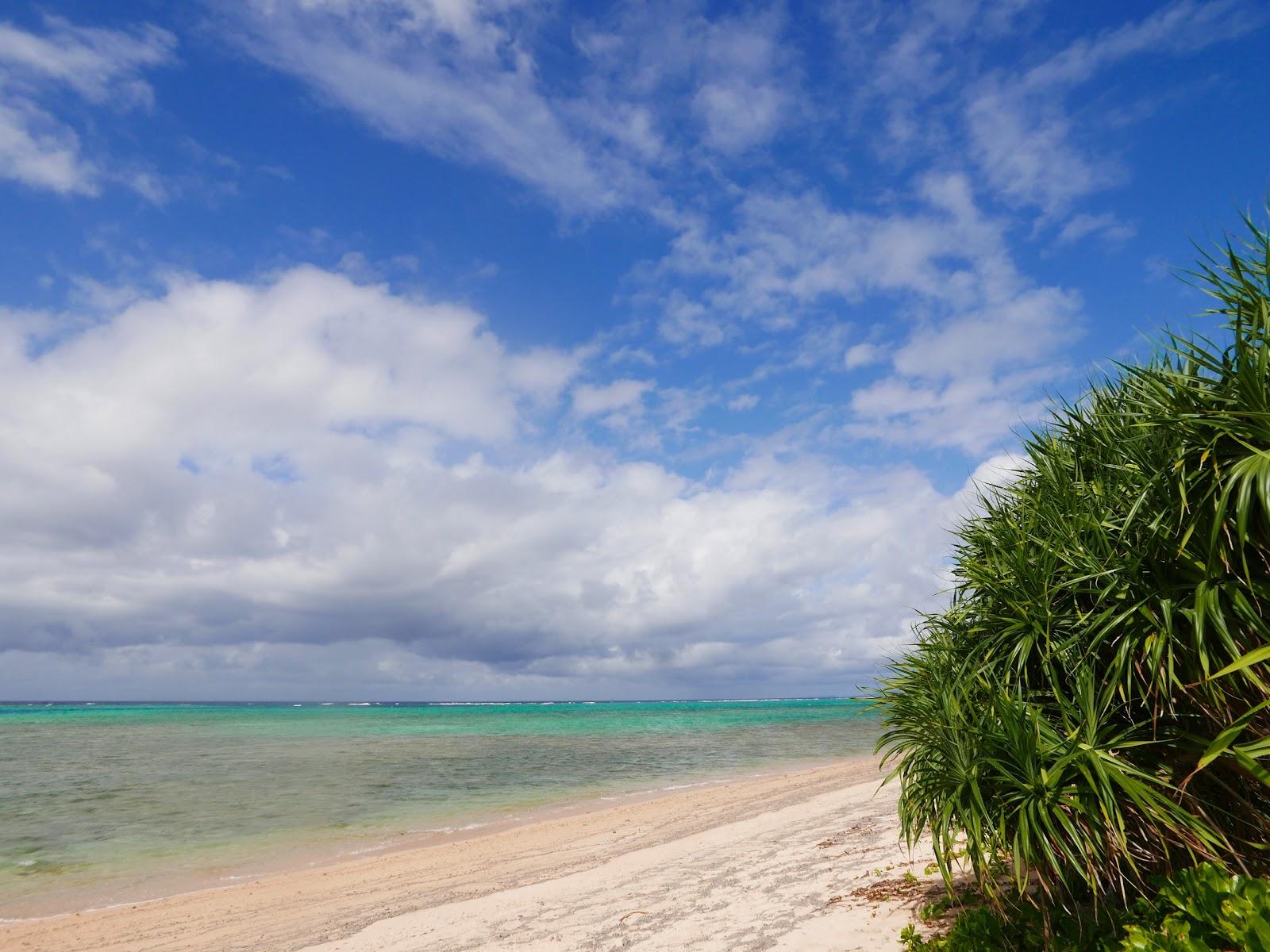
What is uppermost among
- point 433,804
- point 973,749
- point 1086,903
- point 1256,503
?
point 1256,503

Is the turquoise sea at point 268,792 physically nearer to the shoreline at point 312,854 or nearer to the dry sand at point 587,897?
the shoreline at point 312,854

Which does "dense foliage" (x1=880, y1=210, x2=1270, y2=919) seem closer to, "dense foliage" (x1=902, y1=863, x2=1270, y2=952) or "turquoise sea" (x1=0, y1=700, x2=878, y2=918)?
"dense foliage" (x1=902, y1=863, x2=1270, y2=952)

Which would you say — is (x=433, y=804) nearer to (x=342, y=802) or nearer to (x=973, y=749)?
(x=342, y=802)

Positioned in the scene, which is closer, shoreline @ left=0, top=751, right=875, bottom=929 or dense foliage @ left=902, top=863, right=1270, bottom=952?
dense foliage @ left=902, top=863, right=1270, bottom=952

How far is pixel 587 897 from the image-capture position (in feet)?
32.5

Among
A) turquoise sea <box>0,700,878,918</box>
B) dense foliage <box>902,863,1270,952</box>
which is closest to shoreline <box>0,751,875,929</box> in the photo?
turquoise sea <box>0,700,878,918</box>

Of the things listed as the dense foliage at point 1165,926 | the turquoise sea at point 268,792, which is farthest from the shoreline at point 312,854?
the dense foliage at point 1165,926

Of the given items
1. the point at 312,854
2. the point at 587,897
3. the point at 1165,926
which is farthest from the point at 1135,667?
the point at 312,854

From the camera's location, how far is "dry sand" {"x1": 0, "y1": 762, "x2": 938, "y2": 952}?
769 cm

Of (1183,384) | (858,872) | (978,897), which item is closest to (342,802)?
(858,872)

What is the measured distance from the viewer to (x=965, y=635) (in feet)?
20.8

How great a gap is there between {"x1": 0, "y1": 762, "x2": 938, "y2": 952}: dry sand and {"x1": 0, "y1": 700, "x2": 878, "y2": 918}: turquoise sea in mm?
1977

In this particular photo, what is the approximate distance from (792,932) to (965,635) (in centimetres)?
345

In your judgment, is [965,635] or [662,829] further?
[662,829]
